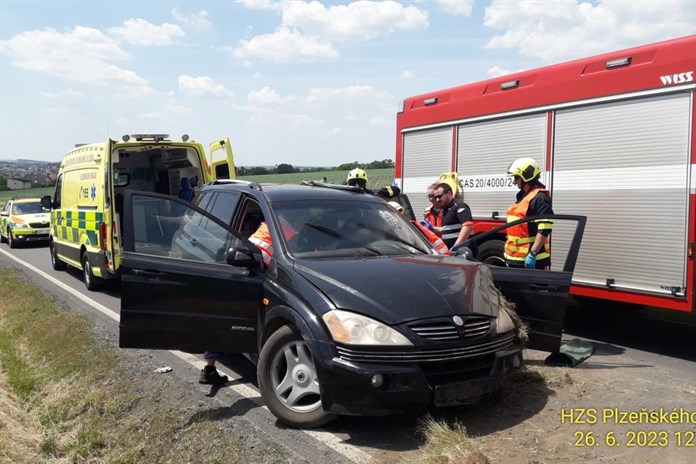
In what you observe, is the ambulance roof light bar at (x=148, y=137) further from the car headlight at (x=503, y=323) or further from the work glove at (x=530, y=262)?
the car headlight at (x=503, y=323)

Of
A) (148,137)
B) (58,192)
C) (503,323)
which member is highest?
(148,137)

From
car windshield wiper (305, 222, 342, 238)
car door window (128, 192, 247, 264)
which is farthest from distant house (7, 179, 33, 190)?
car windshield wiper (305, 222, 342, 238)

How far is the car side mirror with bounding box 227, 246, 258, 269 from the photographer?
15.0 feet

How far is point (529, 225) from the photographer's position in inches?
250

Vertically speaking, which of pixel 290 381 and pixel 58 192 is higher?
pixel 58 192

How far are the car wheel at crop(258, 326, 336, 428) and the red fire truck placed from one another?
3702 mm

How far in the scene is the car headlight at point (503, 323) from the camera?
4324 millimetres

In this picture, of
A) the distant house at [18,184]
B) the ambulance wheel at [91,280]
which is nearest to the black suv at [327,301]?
the ambulance wheel at [91,280]

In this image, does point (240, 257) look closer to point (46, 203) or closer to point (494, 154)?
point (494, 154)

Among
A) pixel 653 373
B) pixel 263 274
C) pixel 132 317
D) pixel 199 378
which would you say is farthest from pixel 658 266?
pixel 132 317

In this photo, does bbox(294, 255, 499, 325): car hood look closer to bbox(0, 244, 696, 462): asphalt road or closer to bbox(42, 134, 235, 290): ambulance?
bbox(0, 244, 696, 462): asphalt road

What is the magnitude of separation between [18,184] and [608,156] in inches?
2889

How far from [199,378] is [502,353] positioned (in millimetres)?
2644

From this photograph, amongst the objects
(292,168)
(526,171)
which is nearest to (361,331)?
(526,171)
